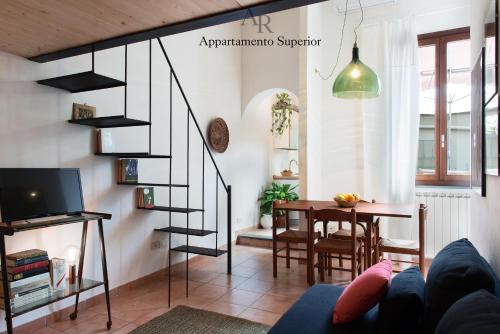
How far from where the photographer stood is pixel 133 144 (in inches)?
148

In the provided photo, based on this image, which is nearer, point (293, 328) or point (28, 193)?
point (293, 328)

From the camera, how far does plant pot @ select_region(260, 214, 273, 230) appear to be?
610 cm

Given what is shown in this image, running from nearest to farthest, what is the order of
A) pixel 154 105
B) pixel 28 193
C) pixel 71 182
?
pixel 28 193, pixel 71 182, pixel 154 105

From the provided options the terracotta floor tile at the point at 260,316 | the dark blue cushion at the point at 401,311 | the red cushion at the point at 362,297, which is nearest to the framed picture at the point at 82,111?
the terracotta floor tile at the point at 260,316

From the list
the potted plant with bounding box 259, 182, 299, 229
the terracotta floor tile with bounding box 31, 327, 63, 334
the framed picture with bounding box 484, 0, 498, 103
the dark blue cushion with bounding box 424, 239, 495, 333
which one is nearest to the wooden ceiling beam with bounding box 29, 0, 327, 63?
the framed picture with bounding box 484, 0, 498, 103

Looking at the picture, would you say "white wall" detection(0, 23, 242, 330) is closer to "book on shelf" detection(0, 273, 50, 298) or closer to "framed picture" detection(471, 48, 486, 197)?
"book on shelf" detection(0, 273, 50, 298)

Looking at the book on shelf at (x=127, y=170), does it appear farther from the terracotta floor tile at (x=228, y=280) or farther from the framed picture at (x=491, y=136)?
the framed picture at (x=491, y=136)

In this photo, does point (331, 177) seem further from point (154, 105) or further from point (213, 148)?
point (154, 105)

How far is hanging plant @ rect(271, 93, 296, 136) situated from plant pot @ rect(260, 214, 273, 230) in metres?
1.54

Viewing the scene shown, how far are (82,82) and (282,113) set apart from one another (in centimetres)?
418

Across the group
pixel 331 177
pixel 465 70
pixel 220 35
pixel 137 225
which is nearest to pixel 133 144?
pixel 137 225

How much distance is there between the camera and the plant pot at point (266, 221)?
6102 millimetres

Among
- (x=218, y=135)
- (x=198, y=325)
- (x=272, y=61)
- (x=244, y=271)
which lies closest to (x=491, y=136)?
(x=198, y=325)

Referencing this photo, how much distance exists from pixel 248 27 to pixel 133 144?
298cm
